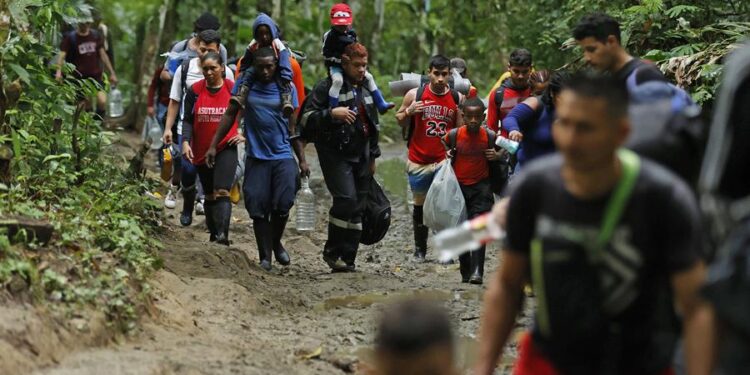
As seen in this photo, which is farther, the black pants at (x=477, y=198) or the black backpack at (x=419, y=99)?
the black backpack at (x=419, y=99)

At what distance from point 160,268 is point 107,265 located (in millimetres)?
1223

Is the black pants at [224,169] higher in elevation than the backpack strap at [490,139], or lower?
lower

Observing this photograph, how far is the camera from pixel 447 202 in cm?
1165

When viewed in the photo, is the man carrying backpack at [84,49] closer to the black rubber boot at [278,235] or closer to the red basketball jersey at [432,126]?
the red basketball jersey at [432,126]

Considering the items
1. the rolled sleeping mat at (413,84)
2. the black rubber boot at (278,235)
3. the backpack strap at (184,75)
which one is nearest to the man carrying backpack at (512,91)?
the rolled sleeping mat at (413,84)

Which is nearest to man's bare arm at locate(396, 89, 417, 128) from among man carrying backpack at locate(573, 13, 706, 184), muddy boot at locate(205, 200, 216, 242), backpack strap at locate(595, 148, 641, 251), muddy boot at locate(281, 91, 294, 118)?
muddy boot at locate(281, 91, 294, 118)

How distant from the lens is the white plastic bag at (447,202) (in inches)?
458

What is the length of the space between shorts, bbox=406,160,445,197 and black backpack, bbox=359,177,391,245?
868 millimetres

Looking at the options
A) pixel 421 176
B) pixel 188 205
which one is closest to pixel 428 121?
pixel 421 176

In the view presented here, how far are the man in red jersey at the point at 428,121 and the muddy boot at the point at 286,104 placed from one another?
4.95 feet

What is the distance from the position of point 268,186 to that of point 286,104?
765mm

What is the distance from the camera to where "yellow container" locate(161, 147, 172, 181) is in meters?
14.0

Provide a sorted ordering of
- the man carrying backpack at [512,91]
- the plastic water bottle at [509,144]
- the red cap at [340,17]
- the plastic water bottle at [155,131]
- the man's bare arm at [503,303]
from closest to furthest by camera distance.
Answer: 1. the man's bare arm at [503,303]
2. the plastic water bottle at [509,144]
3. the red cap at [340,17]
4. the man carrying backpack at [512,91]
5. the plastic water bottle at [155,131]

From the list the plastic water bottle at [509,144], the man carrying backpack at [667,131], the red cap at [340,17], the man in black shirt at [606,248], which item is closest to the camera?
the man in black shirt at [606,248]
